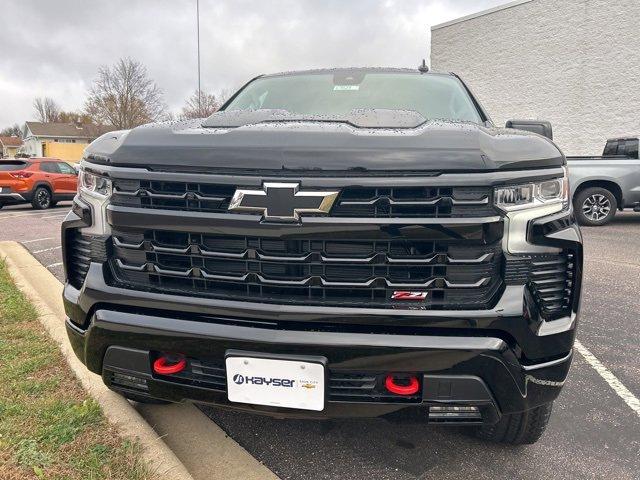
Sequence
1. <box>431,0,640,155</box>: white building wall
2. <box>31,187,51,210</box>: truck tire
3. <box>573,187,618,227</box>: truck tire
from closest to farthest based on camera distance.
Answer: <box>573,187,618,227</box>: truck tire
<box>431,0,640,155</box>: white building wall
<box>31,187,51,210</box>: truck tire

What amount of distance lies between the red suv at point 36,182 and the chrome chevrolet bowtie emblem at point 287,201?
49.4 ft

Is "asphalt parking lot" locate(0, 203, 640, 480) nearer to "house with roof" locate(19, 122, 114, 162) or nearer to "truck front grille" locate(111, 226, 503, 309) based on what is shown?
"truck front grille" locate(111, 226, 503, 309)

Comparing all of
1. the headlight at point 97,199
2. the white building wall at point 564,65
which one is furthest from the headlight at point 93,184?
the white building wall at point 564,65

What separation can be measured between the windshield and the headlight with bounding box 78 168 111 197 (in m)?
1.16

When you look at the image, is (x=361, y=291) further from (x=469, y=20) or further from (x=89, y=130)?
(x=89, y=130)

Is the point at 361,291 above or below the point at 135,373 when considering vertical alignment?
above

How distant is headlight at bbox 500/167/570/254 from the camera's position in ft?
5.24

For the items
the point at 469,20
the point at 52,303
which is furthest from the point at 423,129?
the point at 469,20

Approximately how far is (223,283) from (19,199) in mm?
14990

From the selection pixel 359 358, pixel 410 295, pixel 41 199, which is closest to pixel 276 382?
pixel 359 358

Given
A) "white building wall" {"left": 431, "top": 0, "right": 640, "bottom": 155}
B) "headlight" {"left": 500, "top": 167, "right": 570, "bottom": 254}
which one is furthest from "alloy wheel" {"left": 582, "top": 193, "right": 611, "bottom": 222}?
"headlight" {"left": 500, "top": 167, "right": 570, "bottom": 254}

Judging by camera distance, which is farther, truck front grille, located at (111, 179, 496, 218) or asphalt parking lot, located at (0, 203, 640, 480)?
asphalt parking lot, located at (0, 203, 640, 480)

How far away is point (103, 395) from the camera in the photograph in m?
2.47

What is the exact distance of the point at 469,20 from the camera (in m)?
17.7
